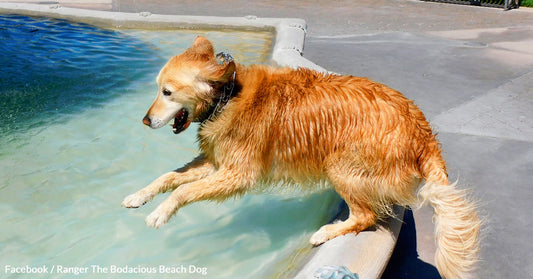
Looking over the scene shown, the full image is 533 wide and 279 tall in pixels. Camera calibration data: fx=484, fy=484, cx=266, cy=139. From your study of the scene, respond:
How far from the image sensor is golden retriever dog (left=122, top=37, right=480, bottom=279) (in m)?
3.43

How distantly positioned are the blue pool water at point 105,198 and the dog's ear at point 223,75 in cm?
144

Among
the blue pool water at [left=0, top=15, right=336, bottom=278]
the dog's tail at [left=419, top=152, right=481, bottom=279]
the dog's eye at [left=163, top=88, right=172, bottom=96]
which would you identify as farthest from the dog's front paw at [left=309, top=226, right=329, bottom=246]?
the dog's eye at [left=163, top=88, right=172, bottom=96]

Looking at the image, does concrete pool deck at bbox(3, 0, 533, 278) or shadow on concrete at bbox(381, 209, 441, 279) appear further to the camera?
concrete pool deck at bbox(3, 0, 533, 278)

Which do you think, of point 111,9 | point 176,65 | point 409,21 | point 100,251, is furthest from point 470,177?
point 111,9

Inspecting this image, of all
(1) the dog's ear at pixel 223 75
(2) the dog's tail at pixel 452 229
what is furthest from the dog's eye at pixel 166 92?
(2) the dog's tail at pixel 452 229

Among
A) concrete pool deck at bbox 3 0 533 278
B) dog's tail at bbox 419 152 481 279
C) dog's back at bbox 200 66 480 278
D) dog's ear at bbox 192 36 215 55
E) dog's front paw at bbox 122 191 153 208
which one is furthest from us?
concrete pool deck at bbox 3 0 533 278

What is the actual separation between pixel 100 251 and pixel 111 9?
10515mm

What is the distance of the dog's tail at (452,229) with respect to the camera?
9.97ft

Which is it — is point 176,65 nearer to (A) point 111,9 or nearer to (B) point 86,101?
(B) point 86,101

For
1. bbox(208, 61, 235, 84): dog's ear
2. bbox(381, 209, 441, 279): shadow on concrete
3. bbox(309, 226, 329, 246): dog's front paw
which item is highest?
bbox(208, 61, 235, 84): dog's ear

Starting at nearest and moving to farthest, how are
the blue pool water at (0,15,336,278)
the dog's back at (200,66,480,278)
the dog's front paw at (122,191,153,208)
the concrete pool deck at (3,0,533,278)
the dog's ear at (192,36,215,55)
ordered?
the dog's back at (200,66,480,278) → the dog's ear at (192,36,215,55) → the dog's front paw at (122,191,153,208) → the blue pool water at (0,15,336,278) → the concrete pool deck at (3,0,533,278)

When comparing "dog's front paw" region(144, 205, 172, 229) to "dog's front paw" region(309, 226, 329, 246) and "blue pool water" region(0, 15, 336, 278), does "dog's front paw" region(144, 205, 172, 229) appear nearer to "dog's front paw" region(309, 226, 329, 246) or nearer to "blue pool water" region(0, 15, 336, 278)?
"blue pool water" region(0, 15, 336, 278)

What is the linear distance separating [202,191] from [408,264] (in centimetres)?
176

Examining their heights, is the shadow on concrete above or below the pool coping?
below
